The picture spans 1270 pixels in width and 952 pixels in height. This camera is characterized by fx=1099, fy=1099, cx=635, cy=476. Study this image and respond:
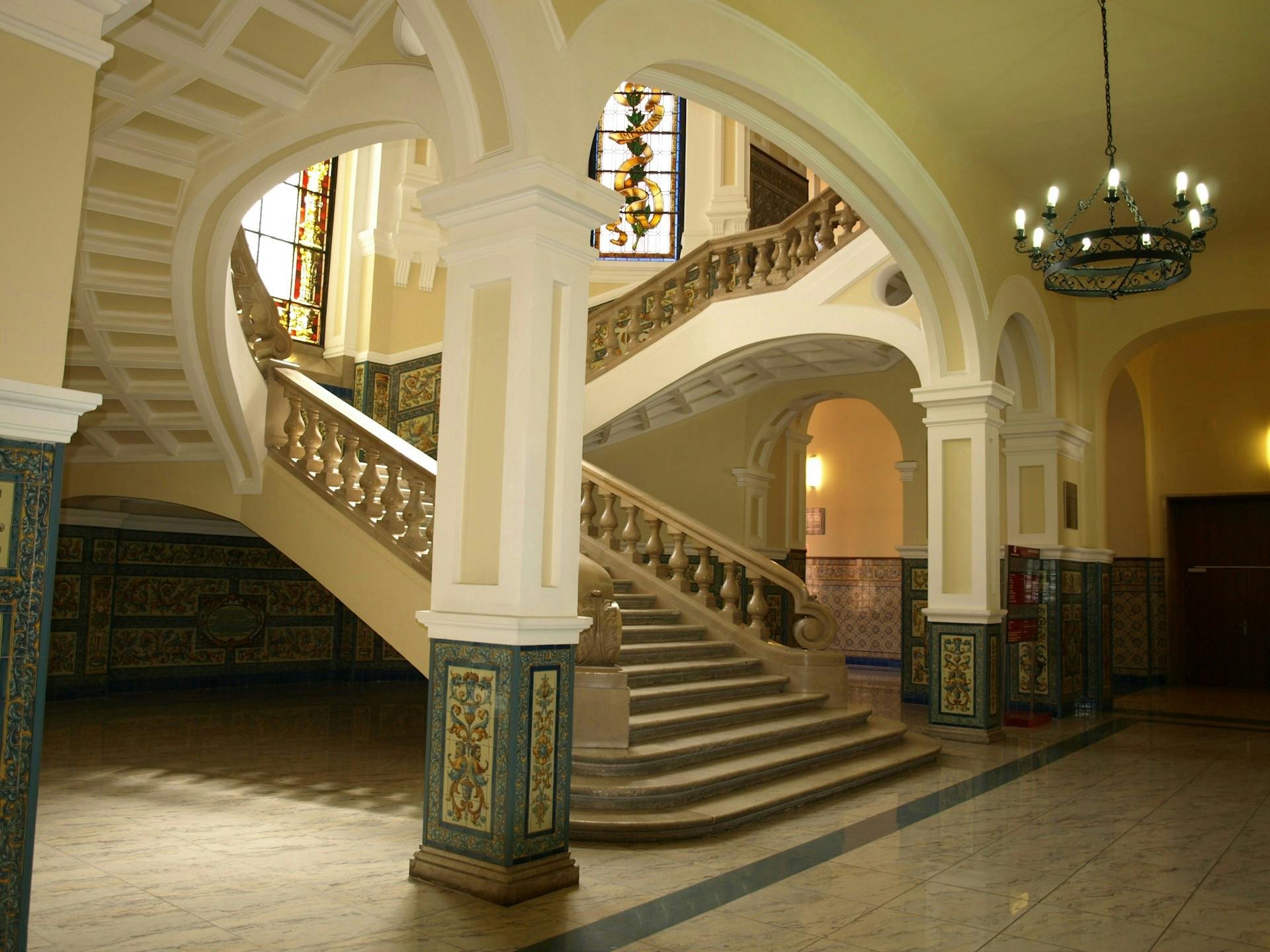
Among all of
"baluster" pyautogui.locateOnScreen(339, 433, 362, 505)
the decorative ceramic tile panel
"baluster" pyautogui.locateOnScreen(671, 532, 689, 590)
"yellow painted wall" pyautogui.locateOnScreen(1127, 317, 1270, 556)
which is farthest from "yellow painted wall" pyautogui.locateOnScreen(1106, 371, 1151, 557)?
"baluster" pyautogui.locateOnScreen(339, 433, 362, 505)

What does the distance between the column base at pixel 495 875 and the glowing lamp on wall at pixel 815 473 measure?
14334 millimetres

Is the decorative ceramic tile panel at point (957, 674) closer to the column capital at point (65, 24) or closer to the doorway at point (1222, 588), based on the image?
the doorway at point (1222, 588)

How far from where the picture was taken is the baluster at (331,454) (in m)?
8.14

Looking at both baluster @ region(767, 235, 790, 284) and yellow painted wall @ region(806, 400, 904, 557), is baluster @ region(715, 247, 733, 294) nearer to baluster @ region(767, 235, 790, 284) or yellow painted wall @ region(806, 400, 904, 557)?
baluster @ region(767, 235, 790, 284)

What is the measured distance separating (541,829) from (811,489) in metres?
14.6

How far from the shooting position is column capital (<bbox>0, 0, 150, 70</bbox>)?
9.40ft

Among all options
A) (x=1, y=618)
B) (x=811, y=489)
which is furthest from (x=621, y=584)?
(x=811, y=489)

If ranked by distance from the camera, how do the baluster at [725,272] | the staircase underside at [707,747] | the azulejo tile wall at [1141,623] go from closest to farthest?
the staircase underside at [707,747] < the baluster at [725,272] < the azulejo tile wall at [1141,623]

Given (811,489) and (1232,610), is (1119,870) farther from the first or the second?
(811,489)

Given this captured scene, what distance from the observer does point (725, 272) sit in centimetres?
1126

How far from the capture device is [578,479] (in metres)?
4.77

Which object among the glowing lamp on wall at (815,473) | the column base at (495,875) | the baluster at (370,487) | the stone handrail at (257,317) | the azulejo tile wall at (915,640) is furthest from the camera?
the glowing lamp on wall at (815,473)

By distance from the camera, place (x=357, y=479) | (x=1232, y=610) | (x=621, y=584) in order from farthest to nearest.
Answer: (x=1232, y=610) → (x=621, y=584) → (x=357, y=479)

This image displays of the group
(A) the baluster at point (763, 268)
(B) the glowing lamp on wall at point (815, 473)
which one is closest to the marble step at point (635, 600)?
(A) the baluster at point (763, 268)
